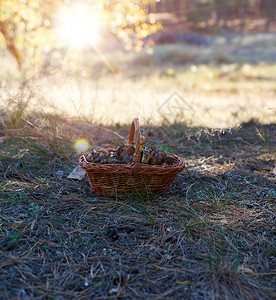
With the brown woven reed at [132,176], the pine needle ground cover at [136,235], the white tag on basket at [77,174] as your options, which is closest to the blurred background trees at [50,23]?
the white tag on basket at [77,174]

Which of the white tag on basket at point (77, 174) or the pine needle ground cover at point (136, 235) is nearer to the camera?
the pine needle ground cover at point (136, 235)

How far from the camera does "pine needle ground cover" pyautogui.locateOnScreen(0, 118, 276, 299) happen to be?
1.57m

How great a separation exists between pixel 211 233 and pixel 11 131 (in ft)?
9.11

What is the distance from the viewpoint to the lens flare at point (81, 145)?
3.56m

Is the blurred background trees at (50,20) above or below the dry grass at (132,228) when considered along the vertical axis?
above

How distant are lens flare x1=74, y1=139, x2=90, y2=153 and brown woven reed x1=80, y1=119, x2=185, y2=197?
114cm

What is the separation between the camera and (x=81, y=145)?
371 centimetres

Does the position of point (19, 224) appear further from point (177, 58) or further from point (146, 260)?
point (177, 58)

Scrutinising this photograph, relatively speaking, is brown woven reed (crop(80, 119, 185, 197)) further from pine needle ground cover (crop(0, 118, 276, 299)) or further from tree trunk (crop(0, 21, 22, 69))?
tree trunk (crop(0, 21, 22, 69))

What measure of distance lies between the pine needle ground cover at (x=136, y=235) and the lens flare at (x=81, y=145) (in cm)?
37

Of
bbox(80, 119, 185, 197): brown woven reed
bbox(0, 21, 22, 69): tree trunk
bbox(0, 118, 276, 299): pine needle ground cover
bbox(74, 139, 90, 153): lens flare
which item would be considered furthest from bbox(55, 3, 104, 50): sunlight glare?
bbox(80, 119, 185, 197): brown woven reed

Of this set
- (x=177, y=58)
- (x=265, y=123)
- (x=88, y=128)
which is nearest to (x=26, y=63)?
(x=88, y=128)

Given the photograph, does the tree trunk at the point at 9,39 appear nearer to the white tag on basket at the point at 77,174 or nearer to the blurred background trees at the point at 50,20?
the blurred background trees at the point at 50,20

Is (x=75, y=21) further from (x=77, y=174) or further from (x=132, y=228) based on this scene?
(x=132, y=228)
